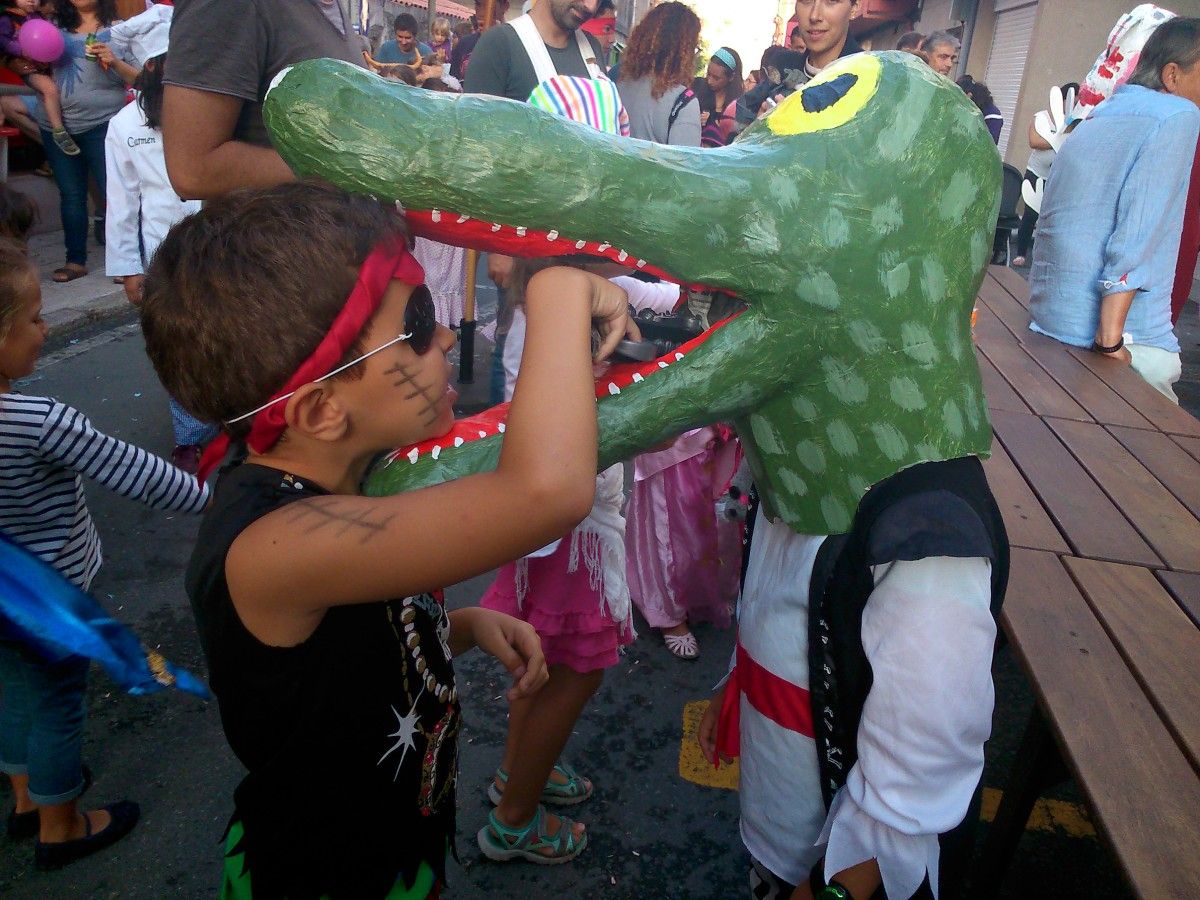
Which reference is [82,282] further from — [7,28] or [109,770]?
[109,770]

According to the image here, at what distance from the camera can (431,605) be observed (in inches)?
53.4

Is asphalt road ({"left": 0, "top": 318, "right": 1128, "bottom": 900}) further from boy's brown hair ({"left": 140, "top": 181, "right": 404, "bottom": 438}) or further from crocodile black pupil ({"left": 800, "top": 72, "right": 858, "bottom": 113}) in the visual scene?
crocodile black pupil ({"left": 800, "top": 72, "right": 858, "bottom": 113})

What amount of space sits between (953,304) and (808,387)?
21 centimetres

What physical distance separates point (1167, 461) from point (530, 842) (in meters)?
1.96

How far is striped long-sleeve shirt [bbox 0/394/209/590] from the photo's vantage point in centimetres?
185

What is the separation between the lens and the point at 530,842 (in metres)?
2.10

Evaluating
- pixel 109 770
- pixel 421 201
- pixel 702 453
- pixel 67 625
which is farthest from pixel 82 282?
pixel 421 201

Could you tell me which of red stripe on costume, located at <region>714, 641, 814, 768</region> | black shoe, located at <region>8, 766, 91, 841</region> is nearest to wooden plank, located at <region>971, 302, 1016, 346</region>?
red stripe on costume, located at <region>714, 641, 814, 768</region>

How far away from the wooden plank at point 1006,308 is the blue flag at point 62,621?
3217 mm

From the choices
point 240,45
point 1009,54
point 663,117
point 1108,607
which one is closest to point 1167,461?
point 1108,607

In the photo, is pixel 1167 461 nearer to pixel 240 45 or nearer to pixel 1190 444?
pixel 1190 444

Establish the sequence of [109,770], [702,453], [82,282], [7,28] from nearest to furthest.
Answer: [109,770] < [702,453] < [82,282] < [7,28]

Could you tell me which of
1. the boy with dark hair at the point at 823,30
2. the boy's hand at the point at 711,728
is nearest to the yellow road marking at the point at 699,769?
the boy's hand at the point at 711,728

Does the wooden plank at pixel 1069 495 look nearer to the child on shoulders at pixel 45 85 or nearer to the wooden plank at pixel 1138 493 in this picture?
the wooden plank at pixel 1138 493
